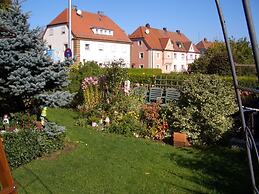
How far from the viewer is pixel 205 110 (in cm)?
1002

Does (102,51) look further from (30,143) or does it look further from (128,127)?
(30,143)

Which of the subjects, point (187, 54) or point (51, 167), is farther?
point (187, 54)

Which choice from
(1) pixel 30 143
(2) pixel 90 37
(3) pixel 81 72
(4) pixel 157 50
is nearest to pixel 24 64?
(1) pixel 30 143

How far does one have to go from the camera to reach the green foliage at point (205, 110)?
9922 mm

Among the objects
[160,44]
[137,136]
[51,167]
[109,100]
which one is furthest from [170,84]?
[160,44]

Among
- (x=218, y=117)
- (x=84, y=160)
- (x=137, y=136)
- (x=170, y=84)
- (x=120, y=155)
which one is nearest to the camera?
(x=84, y=160)

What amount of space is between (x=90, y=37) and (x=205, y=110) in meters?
46.4

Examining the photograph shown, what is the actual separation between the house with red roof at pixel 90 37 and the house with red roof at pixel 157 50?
5.45 m

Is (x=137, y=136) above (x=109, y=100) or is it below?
below

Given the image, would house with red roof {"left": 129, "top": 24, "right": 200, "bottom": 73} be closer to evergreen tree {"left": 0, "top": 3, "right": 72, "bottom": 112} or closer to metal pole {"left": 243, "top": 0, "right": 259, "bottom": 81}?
evergreen tree {"left": 0, "top": 3, "right": 72, "bottom": 112}

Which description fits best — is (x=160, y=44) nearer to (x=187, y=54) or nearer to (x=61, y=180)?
(x=187, y=54)

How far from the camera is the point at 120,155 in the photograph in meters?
8.27

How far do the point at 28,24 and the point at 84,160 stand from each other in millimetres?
3376

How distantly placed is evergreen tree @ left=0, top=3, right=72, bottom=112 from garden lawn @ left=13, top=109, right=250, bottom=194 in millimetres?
1609
